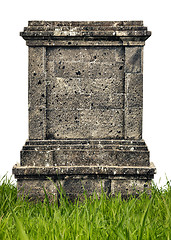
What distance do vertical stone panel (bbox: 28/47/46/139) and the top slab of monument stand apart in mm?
226

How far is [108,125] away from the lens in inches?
227

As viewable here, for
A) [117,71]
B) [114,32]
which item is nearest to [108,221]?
[117,71]

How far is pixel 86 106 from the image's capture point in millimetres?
5734

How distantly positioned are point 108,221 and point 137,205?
2.75 ft

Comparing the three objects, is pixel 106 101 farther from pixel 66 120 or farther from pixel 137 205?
pixel 137 205

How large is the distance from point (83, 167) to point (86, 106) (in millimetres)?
860

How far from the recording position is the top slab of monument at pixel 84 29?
5555mm

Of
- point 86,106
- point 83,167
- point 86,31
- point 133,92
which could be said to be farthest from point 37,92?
point 133,92

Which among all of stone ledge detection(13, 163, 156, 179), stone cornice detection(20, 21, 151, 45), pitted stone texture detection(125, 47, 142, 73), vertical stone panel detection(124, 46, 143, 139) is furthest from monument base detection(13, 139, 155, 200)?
stone cornice detection(20, 21, 151, 45)

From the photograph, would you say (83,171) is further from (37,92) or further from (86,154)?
(37,92)

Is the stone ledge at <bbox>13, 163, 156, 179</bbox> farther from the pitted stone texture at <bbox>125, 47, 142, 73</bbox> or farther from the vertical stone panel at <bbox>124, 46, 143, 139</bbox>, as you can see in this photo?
the pitted stone texture at <bbox>125, 47, 142, 73</bbox>

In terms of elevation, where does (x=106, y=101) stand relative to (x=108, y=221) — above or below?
above

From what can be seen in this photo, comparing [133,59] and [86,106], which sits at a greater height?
[133,59]

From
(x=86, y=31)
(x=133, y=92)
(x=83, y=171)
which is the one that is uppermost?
(x=86, y=31)
